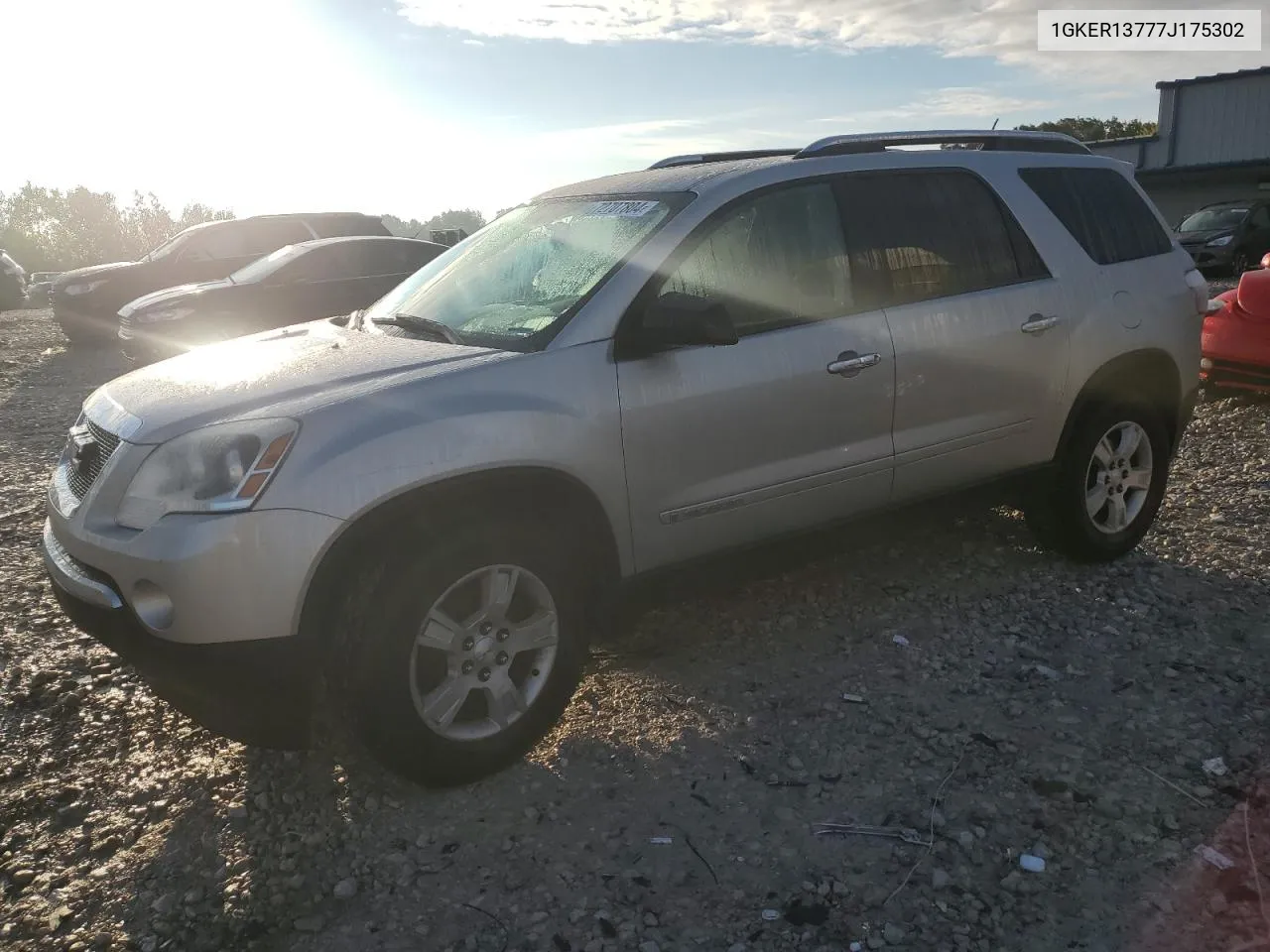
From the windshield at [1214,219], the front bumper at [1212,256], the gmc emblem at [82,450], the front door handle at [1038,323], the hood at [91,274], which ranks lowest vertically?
the front bumper at [1212,256]

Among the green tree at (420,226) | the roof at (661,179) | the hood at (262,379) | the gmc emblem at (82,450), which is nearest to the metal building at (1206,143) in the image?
the green tree at (420,226)

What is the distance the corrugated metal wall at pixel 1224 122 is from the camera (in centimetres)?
3008

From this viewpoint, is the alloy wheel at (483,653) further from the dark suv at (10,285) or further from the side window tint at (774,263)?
the dark suv at (10,285)

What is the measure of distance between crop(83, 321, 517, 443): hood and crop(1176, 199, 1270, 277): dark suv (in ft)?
67.7

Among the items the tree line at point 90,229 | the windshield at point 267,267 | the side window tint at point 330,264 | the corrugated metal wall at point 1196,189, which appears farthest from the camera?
the tree line at point 90,229

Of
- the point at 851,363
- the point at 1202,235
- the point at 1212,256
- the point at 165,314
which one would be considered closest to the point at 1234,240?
the point at 1212,256

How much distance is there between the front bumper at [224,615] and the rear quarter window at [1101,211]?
3.49 metres

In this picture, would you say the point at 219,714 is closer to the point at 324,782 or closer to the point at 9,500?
the point at 324,782

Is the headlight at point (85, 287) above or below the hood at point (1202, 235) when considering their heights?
above

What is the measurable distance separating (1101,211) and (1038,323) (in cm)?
83

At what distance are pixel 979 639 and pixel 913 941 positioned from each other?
1.86 meters

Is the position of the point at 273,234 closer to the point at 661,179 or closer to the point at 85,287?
the point at 85,287

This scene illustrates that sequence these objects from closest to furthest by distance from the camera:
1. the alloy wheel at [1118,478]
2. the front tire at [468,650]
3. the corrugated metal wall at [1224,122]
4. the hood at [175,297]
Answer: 1. the front tire at [468,650]
2. the alloy wheel at [1118,478]
3. the hood at [175,297]
4. the corrugated metal wall at [1224,122]

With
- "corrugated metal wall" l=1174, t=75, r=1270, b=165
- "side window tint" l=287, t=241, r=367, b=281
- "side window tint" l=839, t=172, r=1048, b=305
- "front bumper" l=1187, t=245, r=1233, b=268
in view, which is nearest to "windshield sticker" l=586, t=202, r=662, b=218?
"side window tint" l=839, t=172, r=1048, b=305
